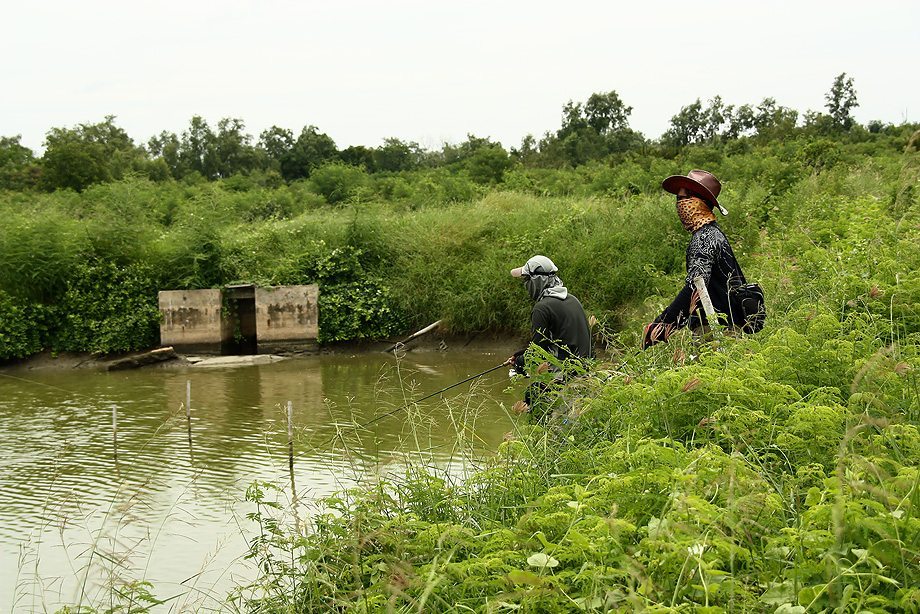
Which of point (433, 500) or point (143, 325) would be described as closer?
point (433, 500)

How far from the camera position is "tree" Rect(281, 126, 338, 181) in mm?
39219

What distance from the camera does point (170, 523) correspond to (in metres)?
6.89

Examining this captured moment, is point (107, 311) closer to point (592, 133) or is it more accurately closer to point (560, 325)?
point (560, 325)

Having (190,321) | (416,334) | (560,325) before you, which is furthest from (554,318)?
(190,321)

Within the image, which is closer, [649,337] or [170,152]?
[649,337]

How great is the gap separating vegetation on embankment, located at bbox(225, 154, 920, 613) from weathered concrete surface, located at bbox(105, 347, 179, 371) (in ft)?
40.0

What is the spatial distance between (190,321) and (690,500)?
15.9 meters

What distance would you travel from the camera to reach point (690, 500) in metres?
2.82

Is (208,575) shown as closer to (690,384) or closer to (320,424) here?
(690,384)

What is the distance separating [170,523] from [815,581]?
533cm

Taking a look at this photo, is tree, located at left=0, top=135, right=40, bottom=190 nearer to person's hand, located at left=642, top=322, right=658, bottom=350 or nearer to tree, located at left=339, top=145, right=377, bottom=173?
tree, located at left=339, top=145, right=377, bottom=173

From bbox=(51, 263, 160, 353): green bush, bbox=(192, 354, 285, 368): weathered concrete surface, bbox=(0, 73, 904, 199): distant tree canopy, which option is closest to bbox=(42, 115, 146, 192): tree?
bbox=(0, 73, 904, 199): distant tree canopy

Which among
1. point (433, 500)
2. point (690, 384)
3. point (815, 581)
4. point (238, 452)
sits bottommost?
point (238, 452)

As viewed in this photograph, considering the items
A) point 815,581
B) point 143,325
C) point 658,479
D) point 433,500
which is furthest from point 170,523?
point 143,325
